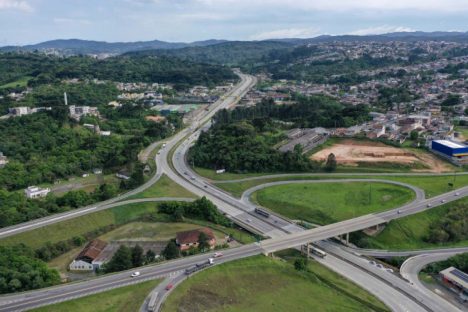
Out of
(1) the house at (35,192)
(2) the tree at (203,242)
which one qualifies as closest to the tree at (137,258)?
(2) the tree at (203,242)

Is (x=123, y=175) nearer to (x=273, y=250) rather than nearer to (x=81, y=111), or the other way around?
(x=273, y=250)

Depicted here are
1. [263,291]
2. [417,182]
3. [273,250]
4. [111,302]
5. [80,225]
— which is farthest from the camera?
[417,182]

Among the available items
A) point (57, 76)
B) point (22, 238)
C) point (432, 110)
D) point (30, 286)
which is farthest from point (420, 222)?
point (57, 76)

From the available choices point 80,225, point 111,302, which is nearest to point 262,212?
point 80,225

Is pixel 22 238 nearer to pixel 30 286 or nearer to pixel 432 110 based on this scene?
pixel 30 286

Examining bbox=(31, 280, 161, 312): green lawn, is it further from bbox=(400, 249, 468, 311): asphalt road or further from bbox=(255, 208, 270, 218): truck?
bbox=(400, 249, 468, 311): asphalt road

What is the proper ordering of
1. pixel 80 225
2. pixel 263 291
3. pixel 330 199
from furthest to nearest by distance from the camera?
pixel 330 199, pixel 80 225, pixel 263 291
